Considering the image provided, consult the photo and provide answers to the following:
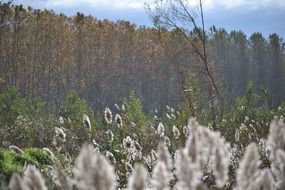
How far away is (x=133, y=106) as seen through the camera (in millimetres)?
19922

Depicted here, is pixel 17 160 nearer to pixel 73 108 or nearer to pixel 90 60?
pixel 73 108

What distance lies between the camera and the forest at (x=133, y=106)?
1.56m

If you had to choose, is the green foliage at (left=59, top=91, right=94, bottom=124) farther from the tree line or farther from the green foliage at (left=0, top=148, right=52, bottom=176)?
the tree line

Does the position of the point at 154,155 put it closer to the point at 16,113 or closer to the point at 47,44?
the point at 16,113

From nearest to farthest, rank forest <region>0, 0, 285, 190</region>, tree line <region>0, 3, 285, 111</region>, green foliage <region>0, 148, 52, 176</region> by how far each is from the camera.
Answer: forest <region>0, 0, 285, 190</region> → green foliage <region>0, 148, 52, 176</region> → tree line <region>0, 3, 285, 111</region>

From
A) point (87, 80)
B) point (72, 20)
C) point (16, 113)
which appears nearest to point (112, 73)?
A: point (87, 80)

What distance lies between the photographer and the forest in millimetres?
1556

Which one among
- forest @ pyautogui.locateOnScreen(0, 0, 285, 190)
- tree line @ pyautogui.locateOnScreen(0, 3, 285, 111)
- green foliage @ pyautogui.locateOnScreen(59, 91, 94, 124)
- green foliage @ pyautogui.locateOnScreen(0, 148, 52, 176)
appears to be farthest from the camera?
tree line @ pyautogui.locateOnScreen(0, 3, 285, 111)

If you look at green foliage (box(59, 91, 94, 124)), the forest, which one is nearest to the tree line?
the forest

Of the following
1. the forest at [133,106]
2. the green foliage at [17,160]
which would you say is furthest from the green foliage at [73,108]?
the green foliage at [17,160]

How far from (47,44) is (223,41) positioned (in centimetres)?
4778

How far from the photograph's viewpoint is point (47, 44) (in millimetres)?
55500

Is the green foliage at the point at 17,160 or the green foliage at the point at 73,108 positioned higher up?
the green foliage at the point at 73,108

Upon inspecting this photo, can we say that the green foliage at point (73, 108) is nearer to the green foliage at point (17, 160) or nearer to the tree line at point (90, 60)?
the green foliage at point (17, 160)
